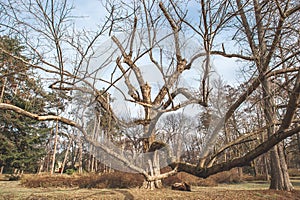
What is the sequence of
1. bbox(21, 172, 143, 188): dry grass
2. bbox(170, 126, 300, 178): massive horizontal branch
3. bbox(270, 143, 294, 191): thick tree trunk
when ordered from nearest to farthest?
bbox(170, 126, 300, 178): massive horizontal branch, bbox(270, 143, 294, 191): thick tree trunk, bbox(21, 172, 143, 188): dry grass

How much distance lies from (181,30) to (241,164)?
81.8 inches

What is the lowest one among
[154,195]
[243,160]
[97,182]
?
[154,195]

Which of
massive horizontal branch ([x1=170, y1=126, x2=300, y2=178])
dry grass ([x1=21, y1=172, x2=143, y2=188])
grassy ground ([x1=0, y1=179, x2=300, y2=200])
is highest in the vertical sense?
massive horizontal branch ([x1=170, y1=126, x2=300, y2=178])

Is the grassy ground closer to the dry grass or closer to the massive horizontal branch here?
the dry grass

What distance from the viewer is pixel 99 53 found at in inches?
138

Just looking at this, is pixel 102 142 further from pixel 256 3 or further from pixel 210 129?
pixel 256 3

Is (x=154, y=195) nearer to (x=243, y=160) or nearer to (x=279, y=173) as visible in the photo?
(x=243, y=160)

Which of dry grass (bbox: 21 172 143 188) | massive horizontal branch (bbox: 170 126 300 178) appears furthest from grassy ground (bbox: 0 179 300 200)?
massive horizontal branch (bbox: 170 126 300 178)

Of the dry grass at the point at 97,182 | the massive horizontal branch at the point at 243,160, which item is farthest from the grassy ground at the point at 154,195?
the massive horizontal branch at the point at 243,160

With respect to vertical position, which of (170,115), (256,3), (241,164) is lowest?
(241,164)

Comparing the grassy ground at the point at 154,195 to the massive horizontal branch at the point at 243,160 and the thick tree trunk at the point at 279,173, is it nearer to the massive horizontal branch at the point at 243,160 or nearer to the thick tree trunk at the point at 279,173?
the thick tree trunk at the point at 279,173

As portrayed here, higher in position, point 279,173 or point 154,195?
point 279,173

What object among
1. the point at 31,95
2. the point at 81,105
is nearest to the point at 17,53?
the point at 31,95

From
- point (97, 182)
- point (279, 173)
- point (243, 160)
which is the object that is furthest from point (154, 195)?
point (279, 173)
